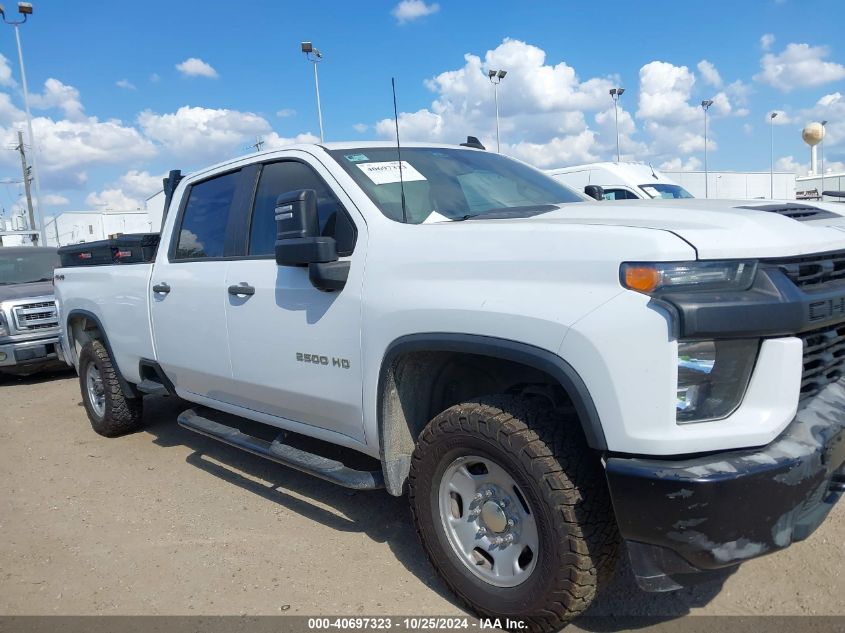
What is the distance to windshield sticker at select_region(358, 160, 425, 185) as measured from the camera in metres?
3.30

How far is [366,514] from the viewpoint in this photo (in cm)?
390

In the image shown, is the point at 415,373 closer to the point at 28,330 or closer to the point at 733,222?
the point at 733,222

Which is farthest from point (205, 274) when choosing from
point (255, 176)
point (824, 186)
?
point (824, 186)

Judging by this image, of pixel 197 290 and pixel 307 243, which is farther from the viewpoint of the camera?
pixel 197 290

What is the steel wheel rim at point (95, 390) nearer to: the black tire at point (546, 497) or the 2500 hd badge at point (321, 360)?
the 2500 hd badge at point (321, 360)

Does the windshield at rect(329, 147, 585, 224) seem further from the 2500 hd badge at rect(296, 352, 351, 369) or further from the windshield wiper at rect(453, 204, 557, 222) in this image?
the 2500 hd badge at rect(296, 352, 351, 369)

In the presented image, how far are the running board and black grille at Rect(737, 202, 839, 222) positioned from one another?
1.95 metres

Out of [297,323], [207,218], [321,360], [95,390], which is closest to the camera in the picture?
[321,360]

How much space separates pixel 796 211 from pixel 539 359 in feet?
4.11

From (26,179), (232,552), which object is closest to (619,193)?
(232,552)

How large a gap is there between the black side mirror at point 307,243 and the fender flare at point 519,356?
474mm

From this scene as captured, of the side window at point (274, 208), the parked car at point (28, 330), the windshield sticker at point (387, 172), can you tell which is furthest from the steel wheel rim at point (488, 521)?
the parked car at point (28, 330)

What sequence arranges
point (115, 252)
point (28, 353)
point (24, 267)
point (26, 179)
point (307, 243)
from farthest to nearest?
point (26, 179), point (24, 267), point (28, 353), point (115, 252), point (307, 243)

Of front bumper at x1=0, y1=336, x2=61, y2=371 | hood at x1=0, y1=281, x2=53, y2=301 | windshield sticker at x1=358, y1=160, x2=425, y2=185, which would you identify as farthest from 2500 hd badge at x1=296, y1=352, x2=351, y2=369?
hood at x1=0, y1=281, x2=53, y2=301
